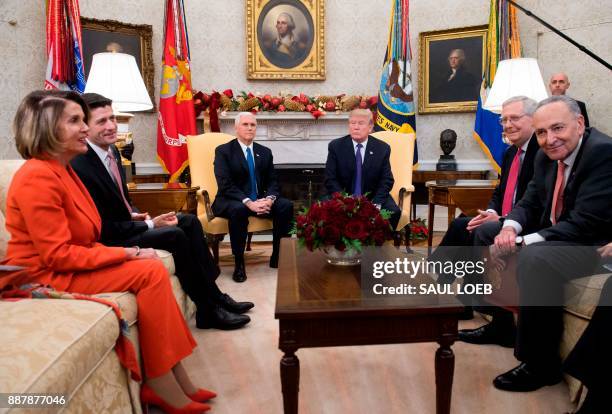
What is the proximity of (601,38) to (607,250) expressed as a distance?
16.2ft

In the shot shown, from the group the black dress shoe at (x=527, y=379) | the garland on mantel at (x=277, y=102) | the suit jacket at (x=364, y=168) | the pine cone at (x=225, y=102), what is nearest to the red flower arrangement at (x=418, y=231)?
the suit jacket at (x=364, y=168)

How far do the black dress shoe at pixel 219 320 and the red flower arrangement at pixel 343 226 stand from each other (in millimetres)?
989

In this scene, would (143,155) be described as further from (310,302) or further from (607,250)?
(607,250)

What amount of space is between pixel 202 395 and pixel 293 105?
4790mm

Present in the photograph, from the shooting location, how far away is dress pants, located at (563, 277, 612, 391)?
173 cm

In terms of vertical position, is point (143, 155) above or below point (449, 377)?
above

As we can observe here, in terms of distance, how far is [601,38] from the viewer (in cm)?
584

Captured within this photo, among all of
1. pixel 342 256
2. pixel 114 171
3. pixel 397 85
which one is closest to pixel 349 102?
pixel 397 85

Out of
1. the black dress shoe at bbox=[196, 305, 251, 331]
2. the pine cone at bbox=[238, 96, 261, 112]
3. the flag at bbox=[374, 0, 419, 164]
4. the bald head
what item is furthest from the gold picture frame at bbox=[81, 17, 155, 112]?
the bald head

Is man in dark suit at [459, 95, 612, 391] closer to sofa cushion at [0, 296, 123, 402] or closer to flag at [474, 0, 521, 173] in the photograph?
sofa cushion at [0, 296, 123, 402]

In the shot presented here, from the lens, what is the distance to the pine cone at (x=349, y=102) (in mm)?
6387

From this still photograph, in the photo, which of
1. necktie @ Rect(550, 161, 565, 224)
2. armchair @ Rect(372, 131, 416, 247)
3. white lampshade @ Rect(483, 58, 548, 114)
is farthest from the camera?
armchair @ Rect(372, 131, 416, 247)

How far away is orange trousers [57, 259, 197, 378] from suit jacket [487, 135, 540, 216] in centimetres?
229

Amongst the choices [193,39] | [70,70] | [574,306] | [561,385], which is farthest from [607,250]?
[193,39]
